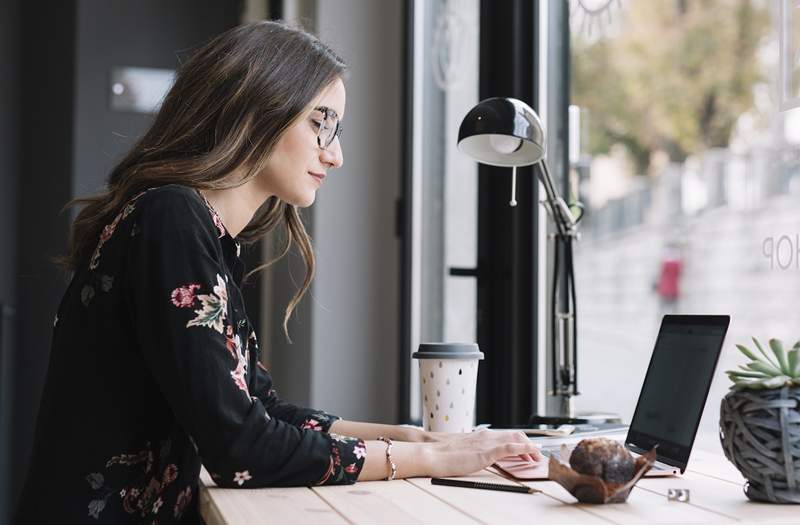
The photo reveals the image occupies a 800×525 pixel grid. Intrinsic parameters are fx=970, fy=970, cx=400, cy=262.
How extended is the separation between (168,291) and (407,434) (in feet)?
1.50

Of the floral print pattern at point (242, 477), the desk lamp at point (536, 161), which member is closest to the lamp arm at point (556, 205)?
the desk lamp at point (536, 161)

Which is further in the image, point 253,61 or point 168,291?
point 253,61

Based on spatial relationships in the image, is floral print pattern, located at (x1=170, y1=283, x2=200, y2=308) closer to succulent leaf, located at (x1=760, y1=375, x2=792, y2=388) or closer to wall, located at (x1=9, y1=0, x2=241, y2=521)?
succulent leaf, located at (x1=760, y1=375, x2=792, y2=388)

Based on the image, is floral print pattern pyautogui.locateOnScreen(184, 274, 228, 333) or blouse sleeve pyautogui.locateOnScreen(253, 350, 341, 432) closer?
→ floral print pattern pyautogui.locateOnScreen(184, 274, 228, 333)

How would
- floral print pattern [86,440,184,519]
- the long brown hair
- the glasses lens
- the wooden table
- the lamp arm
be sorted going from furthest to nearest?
the lamp arm < the glasses lens < the long brown hair < floral print pattern [86,440,184,519] < the wooden table

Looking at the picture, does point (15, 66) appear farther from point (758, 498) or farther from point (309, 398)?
point (758, 498)

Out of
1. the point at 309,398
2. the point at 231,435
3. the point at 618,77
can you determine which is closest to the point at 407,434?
the point at 231,435

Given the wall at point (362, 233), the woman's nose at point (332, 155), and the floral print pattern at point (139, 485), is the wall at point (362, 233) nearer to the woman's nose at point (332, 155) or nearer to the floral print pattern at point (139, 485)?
the woman's nose at point (332, 155)

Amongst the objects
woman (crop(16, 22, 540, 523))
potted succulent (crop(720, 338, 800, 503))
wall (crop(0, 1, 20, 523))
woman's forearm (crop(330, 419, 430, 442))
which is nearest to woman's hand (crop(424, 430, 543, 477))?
woman (crop(16, 22, 540, 523))

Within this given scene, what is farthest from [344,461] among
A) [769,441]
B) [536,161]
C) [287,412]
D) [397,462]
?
Result: [536,161]

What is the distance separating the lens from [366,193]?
2.94 meters

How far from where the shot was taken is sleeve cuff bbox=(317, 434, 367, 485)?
1.17 metres

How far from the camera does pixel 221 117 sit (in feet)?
4.49

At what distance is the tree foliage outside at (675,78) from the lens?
1234cm
